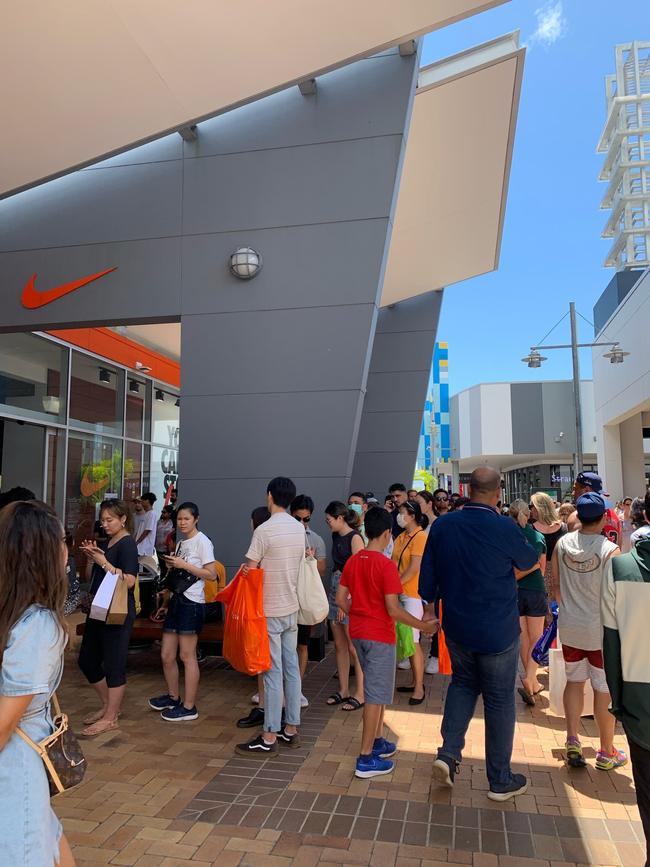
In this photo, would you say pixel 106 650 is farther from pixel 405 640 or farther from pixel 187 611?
pixel 405 640

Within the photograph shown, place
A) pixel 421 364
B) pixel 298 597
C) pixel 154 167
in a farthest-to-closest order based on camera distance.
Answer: pixel 421 364, pixel 154 167, pixel 298 597

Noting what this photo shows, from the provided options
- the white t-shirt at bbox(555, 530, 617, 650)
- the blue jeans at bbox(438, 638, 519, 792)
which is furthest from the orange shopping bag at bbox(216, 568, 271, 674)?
the white t-shirt at bbox(555, 530, 617, 650)

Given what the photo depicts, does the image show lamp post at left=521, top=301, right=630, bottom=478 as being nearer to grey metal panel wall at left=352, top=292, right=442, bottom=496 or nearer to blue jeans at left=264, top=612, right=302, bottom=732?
grey metal panel wall at left=352, top=292, right=442, bottom=496

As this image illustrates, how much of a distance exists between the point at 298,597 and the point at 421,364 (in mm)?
9289

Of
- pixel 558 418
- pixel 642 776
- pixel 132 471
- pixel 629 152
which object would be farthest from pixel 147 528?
pixel 629 152

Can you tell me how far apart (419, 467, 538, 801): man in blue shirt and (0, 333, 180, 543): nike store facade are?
25.2ft

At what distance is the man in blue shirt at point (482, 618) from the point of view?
11.4 feet

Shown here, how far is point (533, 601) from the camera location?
5.26 metres

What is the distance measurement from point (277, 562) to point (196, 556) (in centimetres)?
91

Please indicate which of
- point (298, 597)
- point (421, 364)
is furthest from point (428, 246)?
point (298, 597)

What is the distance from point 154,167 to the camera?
719 cm

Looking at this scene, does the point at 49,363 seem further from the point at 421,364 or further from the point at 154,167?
the point at 421,364

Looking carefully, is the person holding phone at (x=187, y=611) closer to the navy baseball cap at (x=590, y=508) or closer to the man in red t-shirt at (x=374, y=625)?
the man in red t-shirt at (x=374, y=625)

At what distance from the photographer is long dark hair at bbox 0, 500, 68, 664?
5.69 feet
